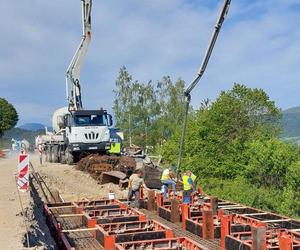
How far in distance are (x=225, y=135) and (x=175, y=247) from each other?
29.2 metres

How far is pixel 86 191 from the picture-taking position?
19547mm

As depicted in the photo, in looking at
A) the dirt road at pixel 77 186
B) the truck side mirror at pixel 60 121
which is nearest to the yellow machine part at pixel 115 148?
the dirt road at pixel 77 186

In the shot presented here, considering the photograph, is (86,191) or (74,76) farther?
(74,76)

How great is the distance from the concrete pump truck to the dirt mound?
3.06 feet

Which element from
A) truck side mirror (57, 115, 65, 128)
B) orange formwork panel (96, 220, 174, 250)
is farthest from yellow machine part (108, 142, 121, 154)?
orange formwork panel (96, 220, 174, 250)

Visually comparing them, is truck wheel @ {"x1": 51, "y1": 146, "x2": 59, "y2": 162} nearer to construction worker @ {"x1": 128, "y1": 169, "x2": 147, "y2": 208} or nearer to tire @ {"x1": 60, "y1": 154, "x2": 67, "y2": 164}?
tire @ {"x1": 60, "y1": 154, "x2": 67, "y2": 164}

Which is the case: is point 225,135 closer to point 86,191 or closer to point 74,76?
point 74,76

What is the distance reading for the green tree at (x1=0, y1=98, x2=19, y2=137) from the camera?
68000 mm

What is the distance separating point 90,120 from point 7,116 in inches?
2013

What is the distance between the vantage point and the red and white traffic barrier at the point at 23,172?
1235 centimetres

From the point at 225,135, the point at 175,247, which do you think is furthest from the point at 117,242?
the point at 225,135

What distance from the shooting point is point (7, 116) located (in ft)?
228

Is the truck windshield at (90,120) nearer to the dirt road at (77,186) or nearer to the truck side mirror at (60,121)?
the truck side mirror at (60,121)

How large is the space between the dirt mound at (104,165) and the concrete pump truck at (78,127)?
36.7 inches
